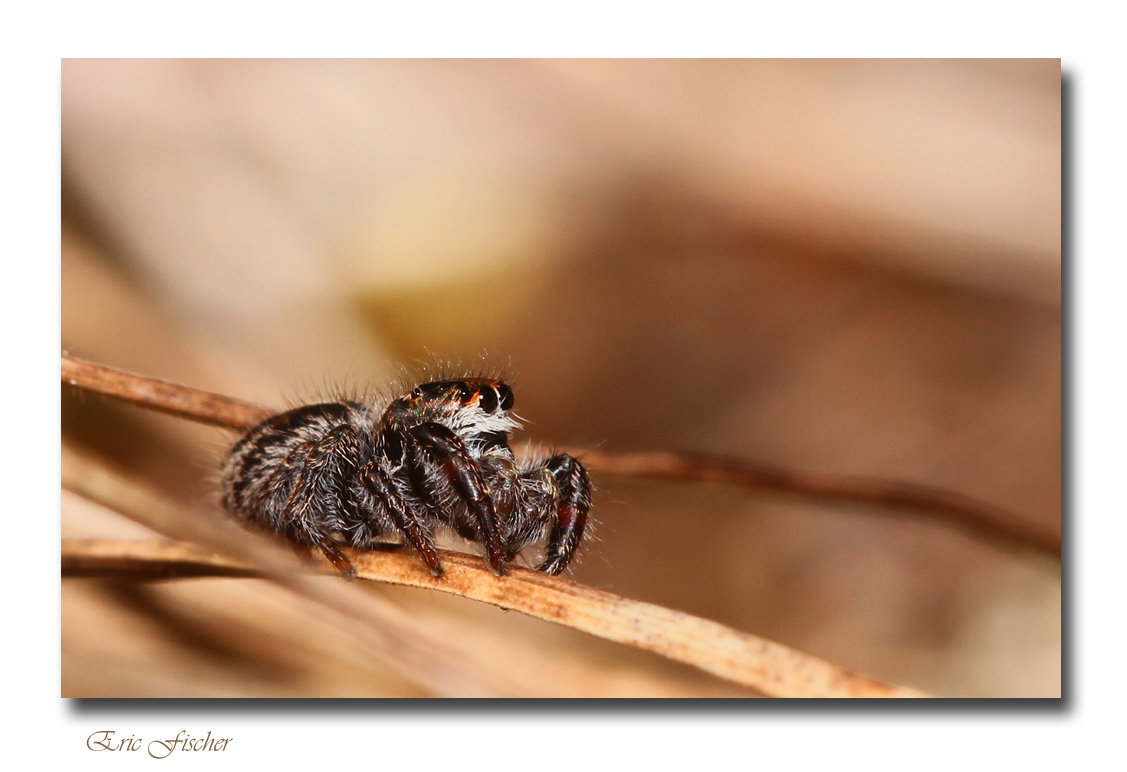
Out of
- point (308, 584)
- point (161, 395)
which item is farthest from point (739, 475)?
point (161, 395)

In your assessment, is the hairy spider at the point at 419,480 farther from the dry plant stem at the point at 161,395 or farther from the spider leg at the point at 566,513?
the dry plant stem at the point at 161,395

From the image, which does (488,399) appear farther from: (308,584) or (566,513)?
(308,584)

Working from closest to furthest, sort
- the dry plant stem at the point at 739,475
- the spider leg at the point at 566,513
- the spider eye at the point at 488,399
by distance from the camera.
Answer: the spider leg at the point at 566,513
the spider eye at the point at 488,399
the dry plant stem at the point at 739,475

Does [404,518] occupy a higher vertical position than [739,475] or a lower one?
lower

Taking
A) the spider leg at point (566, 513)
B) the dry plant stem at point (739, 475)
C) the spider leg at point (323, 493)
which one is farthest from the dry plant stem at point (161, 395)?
the spider leg at point (566, 513)
